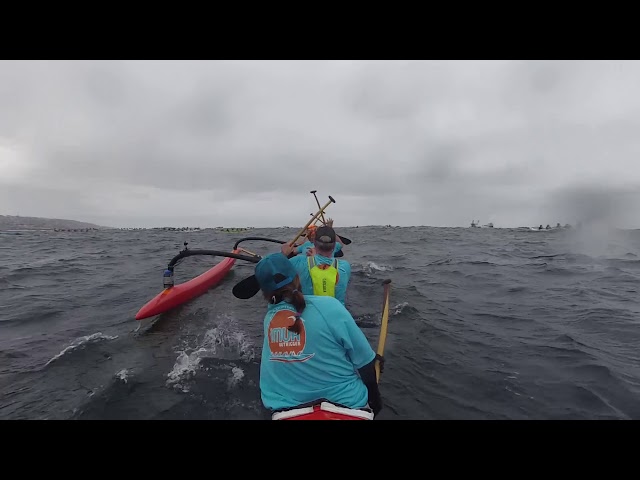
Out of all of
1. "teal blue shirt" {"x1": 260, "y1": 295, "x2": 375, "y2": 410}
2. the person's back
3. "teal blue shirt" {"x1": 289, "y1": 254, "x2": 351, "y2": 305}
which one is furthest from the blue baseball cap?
"teal blue shirt" {"x1": 289, "y1": 254, "x2": 351, "y2": 305}

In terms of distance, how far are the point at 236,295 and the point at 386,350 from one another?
167 inches

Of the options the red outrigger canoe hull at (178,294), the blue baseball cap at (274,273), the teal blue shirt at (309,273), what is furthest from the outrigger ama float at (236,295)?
the teal blue shirt at (309,273)

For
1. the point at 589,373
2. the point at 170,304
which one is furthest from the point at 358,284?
the point at 589,373

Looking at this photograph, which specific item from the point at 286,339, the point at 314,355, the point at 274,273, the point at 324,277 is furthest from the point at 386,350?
the point at 274,273

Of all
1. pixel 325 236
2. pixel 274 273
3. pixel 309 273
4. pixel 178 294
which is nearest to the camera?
pixel 274 273

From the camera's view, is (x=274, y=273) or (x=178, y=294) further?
(x=178, y=294)

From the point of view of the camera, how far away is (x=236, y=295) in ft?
11.3

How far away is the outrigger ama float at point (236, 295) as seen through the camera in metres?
2.88

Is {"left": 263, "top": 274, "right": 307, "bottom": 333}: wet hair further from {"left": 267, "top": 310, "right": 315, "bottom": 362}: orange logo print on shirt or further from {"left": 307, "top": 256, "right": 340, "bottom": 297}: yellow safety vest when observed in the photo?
{"left": 307, "top": 256, "right": 340, "bottom": 297}: yellow safety vest

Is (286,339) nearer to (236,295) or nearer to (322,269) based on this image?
(236,295)

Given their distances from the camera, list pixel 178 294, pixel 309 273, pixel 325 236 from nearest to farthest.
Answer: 1. pixel 325 236
2. pixel 309 273
3. pixel 178 294

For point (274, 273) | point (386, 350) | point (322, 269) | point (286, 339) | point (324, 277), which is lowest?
point (386, 350)

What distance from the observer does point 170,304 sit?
29.8ft
